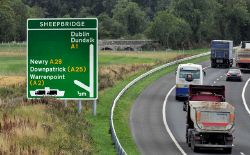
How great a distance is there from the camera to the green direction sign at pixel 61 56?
38688 mm

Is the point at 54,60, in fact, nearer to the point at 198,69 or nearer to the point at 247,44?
the point at 198,69

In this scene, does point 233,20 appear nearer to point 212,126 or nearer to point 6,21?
point 6,21

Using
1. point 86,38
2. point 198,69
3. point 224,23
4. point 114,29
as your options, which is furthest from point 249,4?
point 86,38

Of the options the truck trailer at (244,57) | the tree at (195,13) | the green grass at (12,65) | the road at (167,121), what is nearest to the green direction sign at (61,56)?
the road at (167,121)

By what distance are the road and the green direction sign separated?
4615 millimetres

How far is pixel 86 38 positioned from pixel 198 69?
18288 millimetres

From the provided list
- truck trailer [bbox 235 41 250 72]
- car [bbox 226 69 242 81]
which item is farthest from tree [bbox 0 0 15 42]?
car [bbox 226 69 242 81]

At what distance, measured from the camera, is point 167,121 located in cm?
4375

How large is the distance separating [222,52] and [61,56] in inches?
2055

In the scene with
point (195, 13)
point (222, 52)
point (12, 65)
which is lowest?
point (12, 65)

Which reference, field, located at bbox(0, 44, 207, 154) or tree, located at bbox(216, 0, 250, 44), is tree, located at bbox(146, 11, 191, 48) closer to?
tree, located at bbox(216, 0, 250, 44)

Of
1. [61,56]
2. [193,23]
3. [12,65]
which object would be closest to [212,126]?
[61,56]

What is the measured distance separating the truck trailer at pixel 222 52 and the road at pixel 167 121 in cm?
1721

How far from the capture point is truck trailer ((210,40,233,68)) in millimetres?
88000
